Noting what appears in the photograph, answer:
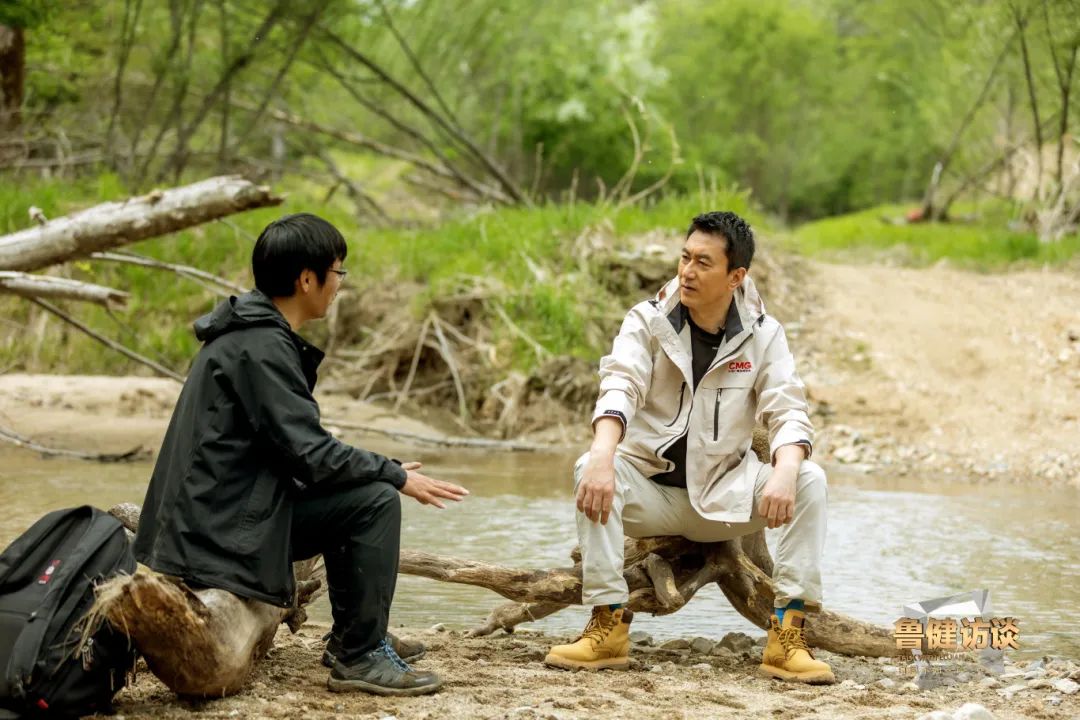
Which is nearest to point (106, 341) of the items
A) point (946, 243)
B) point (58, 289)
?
point (58, 289)

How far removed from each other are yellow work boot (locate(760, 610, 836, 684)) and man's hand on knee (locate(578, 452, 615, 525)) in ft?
2.01

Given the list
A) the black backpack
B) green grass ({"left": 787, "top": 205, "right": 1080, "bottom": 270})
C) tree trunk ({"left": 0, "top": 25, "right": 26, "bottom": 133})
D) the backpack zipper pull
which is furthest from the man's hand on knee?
green grass ({"left": 787, "top": 205, "right": 1080, "bottom": 270})

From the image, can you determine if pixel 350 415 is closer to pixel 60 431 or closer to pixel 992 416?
pixel 60 431

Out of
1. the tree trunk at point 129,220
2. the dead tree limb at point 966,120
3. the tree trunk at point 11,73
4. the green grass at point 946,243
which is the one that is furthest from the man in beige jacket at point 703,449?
the dead tree limb at point 966,120

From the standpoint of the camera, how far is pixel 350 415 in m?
9.49

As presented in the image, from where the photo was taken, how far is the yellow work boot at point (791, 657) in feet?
11.9

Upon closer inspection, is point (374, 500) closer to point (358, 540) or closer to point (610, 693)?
point (358, 540)

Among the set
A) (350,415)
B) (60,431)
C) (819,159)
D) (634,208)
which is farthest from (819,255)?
(819,159)

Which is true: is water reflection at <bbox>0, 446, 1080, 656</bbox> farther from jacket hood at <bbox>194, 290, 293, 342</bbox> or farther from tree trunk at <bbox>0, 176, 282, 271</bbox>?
jacket hood at <bbox>194, 290, 293, 342</bbox>

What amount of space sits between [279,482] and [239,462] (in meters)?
0.11

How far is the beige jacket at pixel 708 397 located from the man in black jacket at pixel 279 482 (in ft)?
2.35

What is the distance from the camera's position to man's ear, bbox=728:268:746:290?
3918 millimetres

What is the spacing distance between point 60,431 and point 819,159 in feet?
78.4

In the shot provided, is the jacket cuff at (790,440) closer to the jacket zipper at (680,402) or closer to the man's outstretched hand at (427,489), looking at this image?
the jacket zipper at (680,402)
